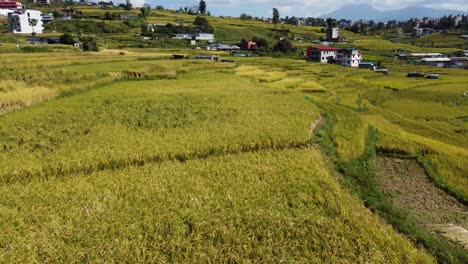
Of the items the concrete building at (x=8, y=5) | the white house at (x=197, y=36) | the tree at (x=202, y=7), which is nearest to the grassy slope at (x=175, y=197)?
the white house at (x=197, y=36)

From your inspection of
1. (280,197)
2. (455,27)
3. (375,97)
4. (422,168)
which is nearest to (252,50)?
(375,97)

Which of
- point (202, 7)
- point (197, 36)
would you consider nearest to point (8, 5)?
point (197, 36)

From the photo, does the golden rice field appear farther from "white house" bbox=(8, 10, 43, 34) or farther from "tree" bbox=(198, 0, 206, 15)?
"tree" bbox=(198, 0, 206, 15)

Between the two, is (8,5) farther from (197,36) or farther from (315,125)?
(315,125)

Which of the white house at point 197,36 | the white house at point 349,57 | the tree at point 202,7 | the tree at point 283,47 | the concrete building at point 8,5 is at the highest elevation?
the tree at point 202,7

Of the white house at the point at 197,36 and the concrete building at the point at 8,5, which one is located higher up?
the concrete building at the point at 8,5

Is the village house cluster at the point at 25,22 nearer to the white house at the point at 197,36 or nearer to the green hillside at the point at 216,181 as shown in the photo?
the white house at the point at 197,36
